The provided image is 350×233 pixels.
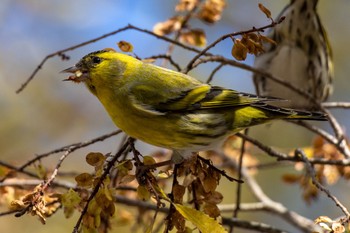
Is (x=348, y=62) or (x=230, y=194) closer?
(x=230, y=194)

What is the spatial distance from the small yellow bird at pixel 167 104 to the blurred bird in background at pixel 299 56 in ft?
3.72

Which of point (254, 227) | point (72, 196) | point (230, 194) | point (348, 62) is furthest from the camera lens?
point (348, 62)

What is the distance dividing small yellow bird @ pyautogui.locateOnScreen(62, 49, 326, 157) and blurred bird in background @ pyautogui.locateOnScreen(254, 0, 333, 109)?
113 centimetres

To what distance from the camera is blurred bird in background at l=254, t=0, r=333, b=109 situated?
11.3 ft

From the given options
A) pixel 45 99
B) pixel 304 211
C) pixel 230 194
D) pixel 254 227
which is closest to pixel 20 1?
Answer: pixel 45 99

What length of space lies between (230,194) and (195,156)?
387cm

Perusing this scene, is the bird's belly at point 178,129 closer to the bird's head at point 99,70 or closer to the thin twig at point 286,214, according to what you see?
the bird's head at point 99,70

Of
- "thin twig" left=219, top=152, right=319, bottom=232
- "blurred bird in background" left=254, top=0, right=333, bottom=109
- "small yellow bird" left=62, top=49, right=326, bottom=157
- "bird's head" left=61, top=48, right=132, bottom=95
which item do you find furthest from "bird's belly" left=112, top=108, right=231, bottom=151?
"blurred bird in background" left=254, top=0, right=333, bottom=109

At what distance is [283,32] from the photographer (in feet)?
11.5

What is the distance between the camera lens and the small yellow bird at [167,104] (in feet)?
6.98

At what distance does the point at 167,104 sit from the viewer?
2191 millimetres

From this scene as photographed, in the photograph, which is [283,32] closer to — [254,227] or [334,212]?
[254,227]

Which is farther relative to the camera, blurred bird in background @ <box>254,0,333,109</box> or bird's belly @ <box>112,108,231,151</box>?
blurred bird in background @ <box>254,0,333,109</box>

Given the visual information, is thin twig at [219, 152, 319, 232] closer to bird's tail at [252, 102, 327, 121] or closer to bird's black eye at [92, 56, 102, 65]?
Answer: bird's tail at [252, 102, 327, 121]
